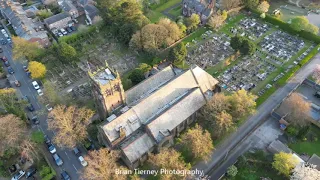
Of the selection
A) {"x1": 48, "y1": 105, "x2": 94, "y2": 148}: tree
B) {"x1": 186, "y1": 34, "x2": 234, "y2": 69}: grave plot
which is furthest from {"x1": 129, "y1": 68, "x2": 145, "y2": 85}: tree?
{"x1": 48, "y1": 105, "x2": 94, "y2": 148}: tree

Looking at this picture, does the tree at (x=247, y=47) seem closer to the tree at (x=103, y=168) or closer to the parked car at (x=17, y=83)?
the tree at (x=103, y=168)

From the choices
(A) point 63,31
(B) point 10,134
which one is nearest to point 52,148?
(B) point 10,134

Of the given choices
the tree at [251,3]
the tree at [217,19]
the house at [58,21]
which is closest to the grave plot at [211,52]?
the tree at [217,19]

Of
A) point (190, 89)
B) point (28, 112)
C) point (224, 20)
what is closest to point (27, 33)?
point (28, 112)

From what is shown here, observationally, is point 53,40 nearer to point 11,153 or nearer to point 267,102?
point 11,153

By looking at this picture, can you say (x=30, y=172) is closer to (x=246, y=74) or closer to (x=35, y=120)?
(x=35, y=120)

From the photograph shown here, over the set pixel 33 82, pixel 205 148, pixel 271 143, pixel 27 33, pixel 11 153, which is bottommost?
pixel 271 143
